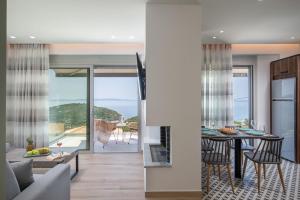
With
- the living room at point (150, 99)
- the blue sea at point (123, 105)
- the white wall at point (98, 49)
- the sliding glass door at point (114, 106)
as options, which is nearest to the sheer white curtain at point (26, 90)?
the living room at point (150, 99)

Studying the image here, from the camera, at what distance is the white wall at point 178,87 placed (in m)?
3.45

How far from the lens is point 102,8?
3.60 m

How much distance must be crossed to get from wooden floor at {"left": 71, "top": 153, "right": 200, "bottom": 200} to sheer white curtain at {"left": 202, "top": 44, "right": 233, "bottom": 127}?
2.08 meters

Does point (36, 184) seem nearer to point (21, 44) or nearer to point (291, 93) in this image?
point (21, 44)

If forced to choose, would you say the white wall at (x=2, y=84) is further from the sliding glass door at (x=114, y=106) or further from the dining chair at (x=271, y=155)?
the sliding glass door at (x=114, y=106)

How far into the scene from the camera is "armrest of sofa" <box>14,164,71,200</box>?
2051 millimetres

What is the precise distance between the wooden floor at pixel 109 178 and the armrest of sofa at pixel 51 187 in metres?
0.84

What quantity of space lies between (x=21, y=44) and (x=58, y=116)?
6.56 ft

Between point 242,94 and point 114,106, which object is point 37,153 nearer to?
point 114,106

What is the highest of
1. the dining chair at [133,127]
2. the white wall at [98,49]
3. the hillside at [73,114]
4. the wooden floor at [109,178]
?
the white wall at [98,49]

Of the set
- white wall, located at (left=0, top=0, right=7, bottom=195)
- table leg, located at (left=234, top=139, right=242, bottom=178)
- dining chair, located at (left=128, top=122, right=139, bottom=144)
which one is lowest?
table leg, located at (left=234, top=139, right=242, bottom=178)

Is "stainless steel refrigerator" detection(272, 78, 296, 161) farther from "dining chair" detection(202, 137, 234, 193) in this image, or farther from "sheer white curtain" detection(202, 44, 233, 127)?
"dining chair" detection(202, 137, 234, 193)

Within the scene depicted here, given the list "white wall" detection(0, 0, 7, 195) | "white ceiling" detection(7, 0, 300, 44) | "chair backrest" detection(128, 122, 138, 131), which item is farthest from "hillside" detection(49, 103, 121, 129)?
"white wall" detection(0, 0, 7, 195)

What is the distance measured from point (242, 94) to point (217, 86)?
1.01 meters
